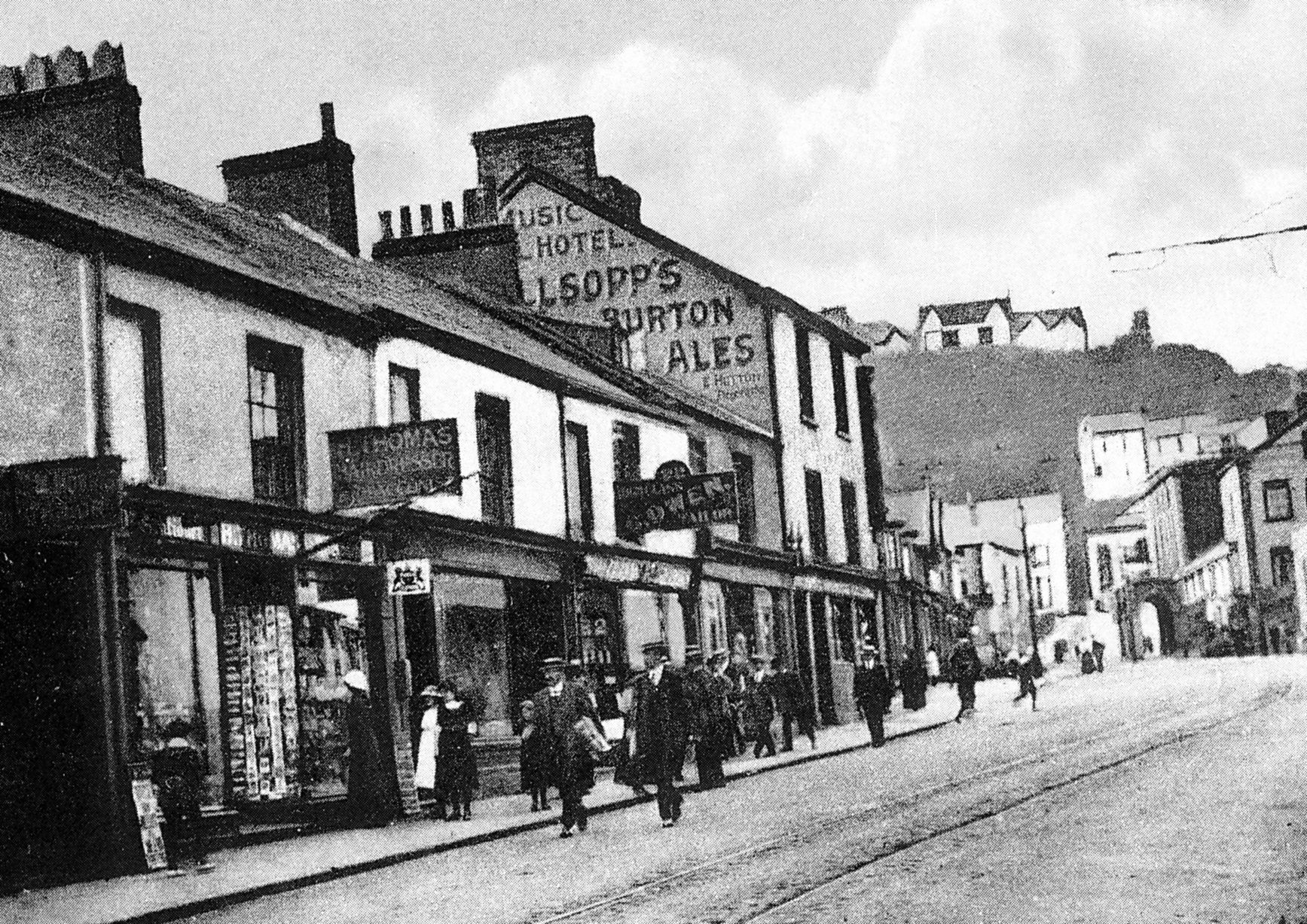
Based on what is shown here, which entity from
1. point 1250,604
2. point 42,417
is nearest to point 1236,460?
point 1250,604

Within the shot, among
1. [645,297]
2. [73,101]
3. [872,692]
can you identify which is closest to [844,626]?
[645,297]

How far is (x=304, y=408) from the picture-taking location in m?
18.0

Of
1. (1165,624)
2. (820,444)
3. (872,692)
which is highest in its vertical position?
(820,444)

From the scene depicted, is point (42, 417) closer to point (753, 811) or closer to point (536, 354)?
point (753, 811)

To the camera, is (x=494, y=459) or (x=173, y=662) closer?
(x=173, y=662)

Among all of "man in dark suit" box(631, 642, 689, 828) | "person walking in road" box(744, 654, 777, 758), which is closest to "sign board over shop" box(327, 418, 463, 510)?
"man in dark suit" box(631, 642, 689, 828)

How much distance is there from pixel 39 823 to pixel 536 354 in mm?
12898

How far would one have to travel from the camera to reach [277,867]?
1372 cm

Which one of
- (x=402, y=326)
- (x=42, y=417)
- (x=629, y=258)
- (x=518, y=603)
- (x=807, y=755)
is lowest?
(x=807, y=755)

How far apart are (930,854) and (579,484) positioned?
48.3 feet

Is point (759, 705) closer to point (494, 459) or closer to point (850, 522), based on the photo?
point (494, 459)

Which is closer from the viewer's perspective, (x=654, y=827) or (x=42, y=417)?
(x=42, y=417)

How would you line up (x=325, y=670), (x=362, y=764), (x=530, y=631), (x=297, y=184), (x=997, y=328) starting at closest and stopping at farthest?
(x=325, y=670) → (x=362, y=764) → (x=530, y=631) → (x=297, y=184) → (x=997, y=328)

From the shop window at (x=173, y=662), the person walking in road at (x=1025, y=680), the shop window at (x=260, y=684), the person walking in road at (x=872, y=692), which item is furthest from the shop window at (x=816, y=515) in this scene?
the shop window at (x=173, y=662)
